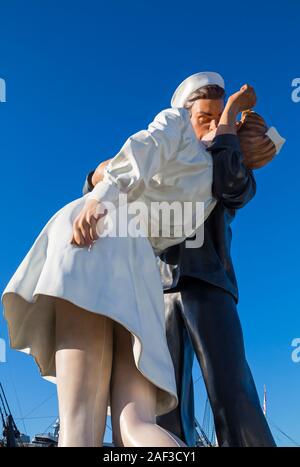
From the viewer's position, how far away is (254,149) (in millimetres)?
3955

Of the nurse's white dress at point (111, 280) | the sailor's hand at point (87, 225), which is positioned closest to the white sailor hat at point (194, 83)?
the nurse's white dress at point (111, 280)

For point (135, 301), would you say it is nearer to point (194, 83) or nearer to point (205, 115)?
point (205, 115)

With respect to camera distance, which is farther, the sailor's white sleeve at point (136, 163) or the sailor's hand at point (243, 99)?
the sailor's hand at point (243, 99)

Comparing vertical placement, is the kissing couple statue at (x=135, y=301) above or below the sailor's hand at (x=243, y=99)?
below

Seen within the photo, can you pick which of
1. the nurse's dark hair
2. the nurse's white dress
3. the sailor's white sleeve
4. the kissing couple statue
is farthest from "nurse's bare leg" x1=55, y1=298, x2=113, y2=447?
the nurse's dark hair

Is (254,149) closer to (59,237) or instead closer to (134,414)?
(59,237)

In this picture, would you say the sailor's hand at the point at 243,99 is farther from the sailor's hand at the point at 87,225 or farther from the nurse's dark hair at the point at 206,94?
the sailor's hand at the point at 87,225

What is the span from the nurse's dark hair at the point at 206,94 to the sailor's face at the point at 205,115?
1.1 inches

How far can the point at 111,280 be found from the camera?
8.48ft

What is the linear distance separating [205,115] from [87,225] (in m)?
1.69

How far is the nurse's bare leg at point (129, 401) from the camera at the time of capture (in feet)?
7.66

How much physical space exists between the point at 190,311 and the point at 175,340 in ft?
0.78

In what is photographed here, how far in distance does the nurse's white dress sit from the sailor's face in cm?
91

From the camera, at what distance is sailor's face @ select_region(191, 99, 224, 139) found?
13.2 feet
